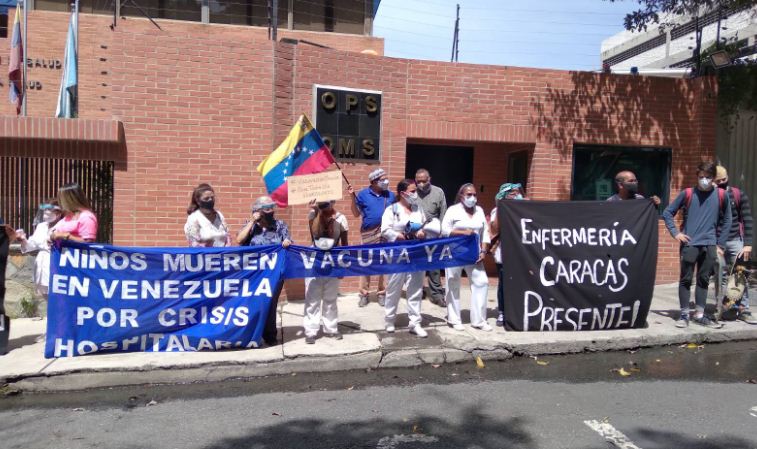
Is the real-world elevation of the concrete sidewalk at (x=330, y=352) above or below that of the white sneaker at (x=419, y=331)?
below

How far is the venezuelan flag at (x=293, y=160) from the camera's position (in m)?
6.27

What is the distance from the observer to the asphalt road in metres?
4.02

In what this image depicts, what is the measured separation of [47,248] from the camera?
604 centimetres

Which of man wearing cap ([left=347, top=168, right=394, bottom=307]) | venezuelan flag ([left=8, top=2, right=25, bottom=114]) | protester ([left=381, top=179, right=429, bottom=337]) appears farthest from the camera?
venezuelan flag ([left=8, top=2, right=25, bottom=114])

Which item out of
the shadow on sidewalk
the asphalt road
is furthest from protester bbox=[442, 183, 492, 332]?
the shadow on sidewalk

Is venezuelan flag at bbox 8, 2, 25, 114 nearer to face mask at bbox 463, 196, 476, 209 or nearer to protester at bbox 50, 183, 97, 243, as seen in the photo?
protester at bbox 50, 183, 97, 243

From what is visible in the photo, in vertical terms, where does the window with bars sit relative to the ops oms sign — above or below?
below

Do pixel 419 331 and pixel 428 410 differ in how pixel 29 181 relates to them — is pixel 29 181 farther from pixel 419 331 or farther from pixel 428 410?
pixel 428 410

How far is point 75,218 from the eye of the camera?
5.95 meters

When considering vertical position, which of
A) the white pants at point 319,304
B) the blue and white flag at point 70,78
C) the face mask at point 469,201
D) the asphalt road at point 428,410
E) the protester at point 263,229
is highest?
the blue and white flag at point 70,78

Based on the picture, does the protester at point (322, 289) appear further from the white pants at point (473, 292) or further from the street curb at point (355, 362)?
the white pants at point (473, 292)

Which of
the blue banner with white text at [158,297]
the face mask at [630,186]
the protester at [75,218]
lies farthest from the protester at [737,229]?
the protester at [75,218]

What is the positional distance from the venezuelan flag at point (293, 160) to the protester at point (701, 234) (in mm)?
4143

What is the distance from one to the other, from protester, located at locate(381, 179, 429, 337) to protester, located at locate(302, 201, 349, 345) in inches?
24.8
